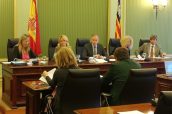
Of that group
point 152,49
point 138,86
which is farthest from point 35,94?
point 152,49

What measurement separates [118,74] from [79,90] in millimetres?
662

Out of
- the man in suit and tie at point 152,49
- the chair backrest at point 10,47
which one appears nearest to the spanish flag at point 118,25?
the man in suit and tie at point 152,49

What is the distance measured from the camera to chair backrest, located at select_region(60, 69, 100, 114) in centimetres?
353

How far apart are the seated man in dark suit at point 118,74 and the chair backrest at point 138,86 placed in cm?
12

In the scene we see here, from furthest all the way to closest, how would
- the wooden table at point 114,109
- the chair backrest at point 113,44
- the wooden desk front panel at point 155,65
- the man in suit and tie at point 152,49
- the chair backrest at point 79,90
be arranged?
the chair backrest at point 113,44 < the man in suit and tie at point 152,49 < the wooden desk front panel at point 155,65 < the chair backrest at point 79,90 < the wooden table at point 114,109

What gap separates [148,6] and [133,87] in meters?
6.21

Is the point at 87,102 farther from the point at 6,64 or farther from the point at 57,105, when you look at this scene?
the point at 6,64

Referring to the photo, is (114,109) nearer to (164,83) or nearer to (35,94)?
(35,94)

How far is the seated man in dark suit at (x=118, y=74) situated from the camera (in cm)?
398

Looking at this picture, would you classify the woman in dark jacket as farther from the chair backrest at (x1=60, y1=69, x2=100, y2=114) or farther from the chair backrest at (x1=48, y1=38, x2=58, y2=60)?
the chair backrest at (x1=48, y1=38, x2=58, y2=60)

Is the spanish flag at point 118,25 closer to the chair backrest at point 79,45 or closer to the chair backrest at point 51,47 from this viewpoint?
the chair backrest at point 79,45

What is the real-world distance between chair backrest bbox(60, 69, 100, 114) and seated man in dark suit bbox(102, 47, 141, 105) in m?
0.33

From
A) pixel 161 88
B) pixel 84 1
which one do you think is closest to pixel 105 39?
pixel 84 1

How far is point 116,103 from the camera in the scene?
154 inches
